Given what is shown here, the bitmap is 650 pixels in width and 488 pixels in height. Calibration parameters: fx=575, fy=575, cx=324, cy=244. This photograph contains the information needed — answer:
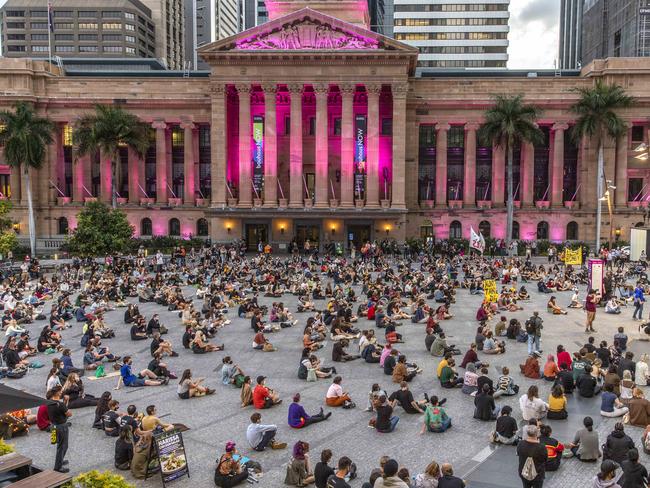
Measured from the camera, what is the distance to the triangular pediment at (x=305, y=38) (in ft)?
190

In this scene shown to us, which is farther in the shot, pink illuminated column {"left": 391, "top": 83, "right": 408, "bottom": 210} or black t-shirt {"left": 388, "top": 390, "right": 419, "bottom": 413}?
pink illuminated column {"left": 391, "top": 83, "right": 408, "bottom": 210}

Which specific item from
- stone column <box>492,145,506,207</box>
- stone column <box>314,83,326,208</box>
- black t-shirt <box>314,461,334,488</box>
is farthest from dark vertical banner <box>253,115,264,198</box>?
black t-shirt <box>314,461,334,488</box>

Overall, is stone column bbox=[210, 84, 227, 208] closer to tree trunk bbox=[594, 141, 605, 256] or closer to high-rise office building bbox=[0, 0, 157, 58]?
tree trunk bbox=[594, 141, 605, 256]

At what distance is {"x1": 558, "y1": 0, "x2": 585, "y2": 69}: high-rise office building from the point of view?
513 ft

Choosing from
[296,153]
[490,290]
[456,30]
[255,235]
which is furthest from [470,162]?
[456,30]

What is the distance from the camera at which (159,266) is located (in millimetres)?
44812

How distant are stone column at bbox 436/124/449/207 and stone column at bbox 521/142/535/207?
882 centimetres

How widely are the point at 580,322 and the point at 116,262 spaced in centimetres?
3529

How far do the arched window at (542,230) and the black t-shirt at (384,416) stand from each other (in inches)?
2149

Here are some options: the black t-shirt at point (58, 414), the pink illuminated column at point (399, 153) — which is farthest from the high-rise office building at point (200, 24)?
the black t-shirt at point (58, 414)

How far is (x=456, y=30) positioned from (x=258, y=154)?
63.1m

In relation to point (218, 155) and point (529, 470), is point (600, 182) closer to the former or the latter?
point (218, 155)

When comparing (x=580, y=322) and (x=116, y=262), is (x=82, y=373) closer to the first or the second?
(x=580, y=322)

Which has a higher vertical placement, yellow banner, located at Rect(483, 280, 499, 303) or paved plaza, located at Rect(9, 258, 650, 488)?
yellow banner, located at Rect(483, 280, 499, 303)
